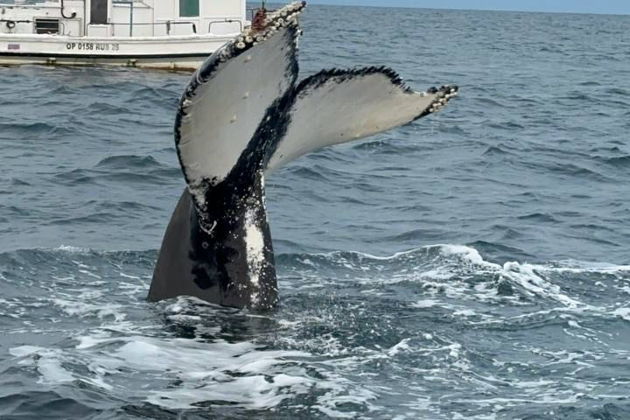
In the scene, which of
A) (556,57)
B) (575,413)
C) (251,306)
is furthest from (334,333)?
(556,57)

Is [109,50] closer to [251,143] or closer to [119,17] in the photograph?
[119,17]

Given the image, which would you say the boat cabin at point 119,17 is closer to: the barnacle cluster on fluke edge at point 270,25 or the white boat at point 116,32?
the white boat at point 116,32

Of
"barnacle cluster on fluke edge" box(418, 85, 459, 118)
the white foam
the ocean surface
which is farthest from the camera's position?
the white foam

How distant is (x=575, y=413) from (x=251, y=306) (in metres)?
1.78

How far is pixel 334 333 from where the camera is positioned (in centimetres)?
719

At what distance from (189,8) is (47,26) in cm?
317

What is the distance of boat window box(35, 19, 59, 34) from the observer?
2872 cm

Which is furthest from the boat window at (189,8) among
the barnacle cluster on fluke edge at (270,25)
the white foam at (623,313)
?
the barnacle cluster on fluke edge at (270,25)

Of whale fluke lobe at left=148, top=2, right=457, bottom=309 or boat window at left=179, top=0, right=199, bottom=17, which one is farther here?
boat window at left=179, top=0, right=199, bottom=17

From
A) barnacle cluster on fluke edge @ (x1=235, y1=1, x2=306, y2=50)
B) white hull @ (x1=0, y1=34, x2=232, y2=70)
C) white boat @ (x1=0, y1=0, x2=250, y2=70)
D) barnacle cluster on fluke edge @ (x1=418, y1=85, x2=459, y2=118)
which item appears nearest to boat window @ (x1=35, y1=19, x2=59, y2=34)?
white boat @ (x1=0, y1=0, x2=250, y2=70)

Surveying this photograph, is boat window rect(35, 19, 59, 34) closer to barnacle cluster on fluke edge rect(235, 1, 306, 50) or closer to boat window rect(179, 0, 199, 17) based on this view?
boat window rect(179, 0, 199, 17)

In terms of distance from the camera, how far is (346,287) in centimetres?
851

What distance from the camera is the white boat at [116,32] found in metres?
28.3

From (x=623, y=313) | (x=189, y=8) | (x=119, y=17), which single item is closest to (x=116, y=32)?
(x=119, y=17)
